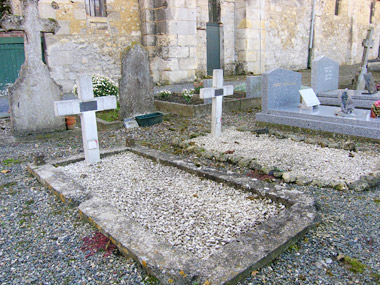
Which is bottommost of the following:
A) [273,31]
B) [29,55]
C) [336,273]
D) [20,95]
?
[336,273]

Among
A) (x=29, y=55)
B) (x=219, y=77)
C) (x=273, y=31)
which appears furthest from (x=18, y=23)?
(x=273, y=31)

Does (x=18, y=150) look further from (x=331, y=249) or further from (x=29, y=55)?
(x=331, y=249)

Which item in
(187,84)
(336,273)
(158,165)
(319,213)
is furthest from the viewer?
(187,84)

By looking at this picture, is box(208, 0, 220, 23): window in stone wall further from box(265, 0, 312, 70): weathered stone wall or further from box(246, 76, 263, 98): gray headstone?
box(246, 76, 263, 98): gray headstone

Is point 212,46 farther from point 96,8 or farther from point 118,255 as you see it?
point 118,255

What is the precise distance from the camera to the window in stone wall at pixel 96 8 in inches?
400

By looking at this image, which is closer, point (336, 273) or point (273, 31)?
point (336, 273)

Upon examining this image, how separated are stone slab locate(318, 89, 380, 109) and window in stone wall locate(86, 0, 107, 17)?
7007 mm

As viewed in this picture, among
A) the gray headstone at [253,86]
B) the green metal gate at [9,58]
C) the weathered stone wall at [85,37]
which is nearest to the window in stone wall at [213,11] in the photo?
the weathered stone wall at [85,37]

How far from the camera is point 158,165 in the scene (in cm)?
420

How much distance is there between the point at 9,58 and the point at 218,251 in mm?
9536

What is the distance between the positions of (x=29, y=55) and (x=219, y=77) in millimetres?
3145

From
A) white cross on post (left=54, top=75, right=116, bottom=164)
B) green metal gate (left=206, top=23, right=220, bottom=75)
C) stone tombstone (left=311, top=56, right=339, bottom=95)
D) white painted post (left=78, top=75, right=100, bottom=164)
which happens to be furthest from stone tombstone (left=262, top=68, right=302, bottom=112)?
green metal gate (left=206, top=23, right=220, bottom=75)

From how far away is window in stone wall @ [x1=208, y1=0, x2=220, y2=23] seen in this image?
13.4 meters
